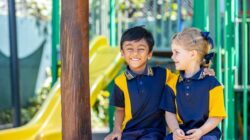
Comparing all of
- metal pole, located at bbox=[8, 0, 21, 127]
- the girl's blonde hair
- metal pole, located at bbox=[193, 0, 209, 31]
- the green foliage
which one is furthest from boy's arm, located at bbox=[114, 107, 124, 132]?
the green foliage

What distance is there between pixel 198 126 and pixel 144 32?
703mm

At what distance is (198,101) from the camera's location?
11.4 feet

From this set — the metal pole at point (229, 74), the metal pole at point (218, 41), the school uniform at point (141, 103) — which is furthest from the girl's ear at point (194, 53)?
the metal pole at point (229, 74)

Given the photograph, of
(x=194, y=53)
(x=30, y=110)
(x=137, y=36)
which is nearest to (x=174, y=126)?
(x=194, y=53)

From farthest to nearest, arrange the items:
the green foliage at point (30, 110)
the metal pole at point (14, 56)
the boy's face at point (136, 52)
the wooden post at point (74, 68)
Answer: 1. the green foliage at point (30, 110)
2. the metal pole at point (14, 56)
3. the boy's face at point (136, 52)
4. the wooden post at point (74, 68)

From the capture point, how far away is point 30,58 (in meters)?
9.32

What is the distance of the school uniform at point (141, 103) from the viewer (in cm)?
373

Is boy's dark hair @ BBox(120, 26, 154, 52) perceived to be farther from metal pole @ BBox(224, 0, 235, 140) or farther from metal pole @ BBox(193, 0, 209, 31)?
metal pole @ BBox(224, 0, 235, 140)

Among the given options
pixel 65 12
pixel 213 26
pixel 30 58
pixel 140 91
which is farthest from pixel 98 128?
pixel 65 12

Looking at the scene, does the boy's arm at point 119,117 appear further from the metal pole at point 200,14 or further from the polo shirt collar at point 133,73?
the metal pole at point 200,14

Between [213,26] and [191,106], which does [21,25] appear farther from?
[191,106]

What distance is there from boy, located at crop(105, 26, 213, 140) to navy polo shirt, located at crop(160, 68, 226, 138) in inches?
6.7

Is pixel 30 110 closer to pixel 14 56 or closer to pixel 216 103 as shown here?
pixel 14 56

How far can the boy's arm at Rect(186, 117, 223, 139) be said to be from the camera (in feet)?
11.0
